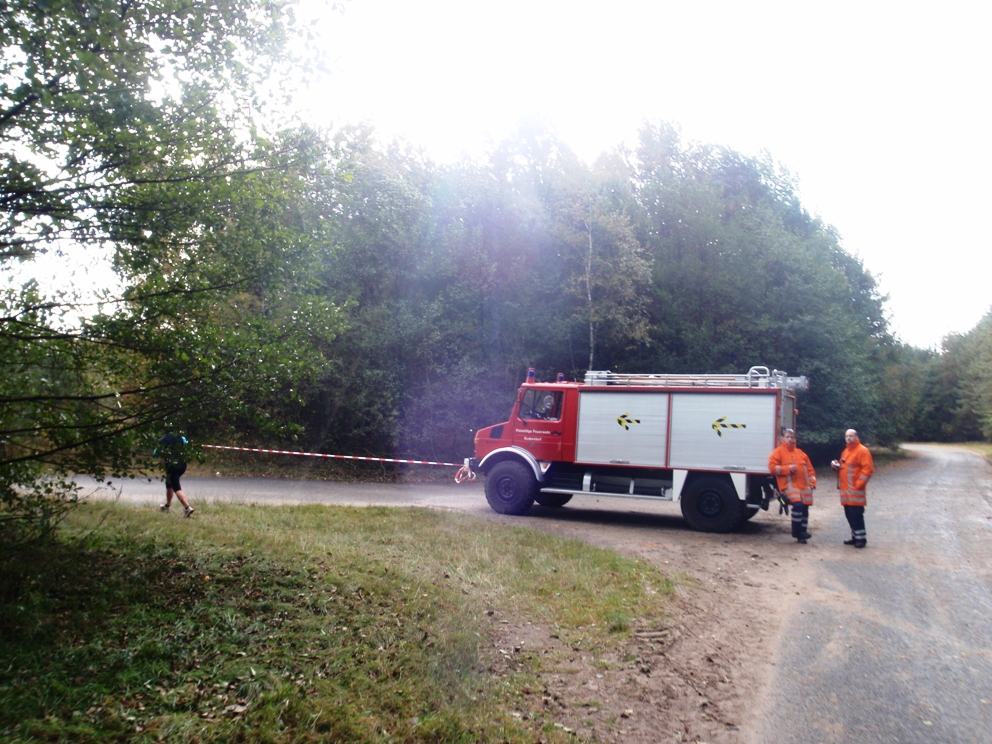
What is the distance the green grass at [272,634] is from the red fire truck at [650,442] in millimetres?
4620

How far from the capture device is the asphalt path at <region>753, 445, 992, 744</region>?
16.9 ft

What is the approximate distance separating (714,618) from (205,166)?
644 cm

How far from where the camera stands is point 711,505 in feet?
44.4

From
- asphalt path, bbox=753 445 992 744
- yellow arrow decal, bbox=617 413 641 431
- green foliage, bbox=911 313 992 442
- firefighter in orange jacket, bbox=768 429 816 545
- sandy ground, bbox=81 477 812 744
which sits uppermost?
green foliage, bbox=911 313 992 442

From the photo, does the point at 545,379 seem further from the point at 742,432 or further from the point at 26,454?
the point at 26,454

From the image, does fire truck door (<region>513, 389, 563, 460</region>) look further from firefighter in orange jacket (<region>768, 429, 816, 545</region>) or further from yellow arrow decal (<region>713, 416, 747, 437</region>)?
firefighter in orange jacket (<region>768, 429, 816, 545</region>)

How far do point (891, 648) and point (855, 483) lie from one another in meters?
5.42

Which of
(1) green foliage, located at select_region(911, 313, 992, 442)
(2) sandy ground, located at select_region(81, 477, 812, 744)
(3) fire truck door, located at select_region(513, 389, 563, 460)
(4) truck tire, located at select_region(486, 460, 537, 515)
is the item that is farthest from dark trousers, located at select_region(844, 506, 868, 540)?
(1) green foliage, located at select_region(911, 313, 992, 442)

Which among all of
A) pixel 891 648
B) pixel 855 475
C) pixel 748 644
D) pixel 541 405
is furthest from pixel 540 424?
pixel 891 648

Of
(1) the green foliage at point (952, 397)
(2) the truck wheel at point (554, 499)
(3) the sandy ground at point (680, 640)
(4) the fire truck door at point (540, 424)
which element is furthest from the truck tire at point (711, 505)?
(1) the green foliage at point (952, 397)

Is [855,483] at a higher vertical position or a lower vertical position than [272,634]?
higher

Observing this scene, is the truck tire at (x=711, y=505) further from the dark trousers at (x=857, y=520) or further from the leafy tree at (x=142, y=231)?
the leafy tree at (x=142, y=231)

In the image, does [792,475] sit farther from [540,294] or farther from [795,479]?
[540,294]

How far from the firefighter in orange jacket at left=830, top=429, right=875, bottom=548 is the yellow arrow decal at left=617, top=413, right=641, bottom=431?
3.56 metres
